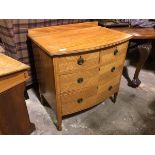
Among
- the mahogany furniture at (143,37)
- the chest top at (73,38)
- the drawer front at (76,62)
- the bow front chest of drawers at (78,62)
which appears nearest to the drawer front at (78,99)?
the bow front chest of drawers at (78,62)

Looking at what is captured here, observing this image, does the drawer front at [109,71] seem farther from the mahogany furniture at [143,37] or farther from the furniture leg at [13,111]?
the furniture leg at [13,111]

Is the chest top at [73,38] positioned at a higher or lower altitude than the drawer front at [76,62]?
higher

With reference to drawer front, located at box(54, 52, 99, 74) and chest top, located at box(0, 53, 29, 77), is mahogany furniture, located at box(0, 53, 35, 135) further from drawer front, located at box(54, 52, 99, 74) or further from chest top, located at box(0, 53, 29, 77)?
drawer front, located at box(54, 52, 99, 74)

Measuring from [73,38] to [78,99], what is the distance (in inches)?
18.7

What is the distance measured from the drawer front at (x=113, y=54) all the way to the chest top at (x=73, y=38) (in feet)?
0.18

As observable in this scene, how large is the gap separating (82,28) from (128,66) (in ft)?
3.98

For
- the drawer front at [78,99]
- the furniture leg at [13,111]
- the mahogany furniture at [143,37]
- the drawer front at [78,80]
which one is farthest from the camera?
the mahogany furniture at [143,37]

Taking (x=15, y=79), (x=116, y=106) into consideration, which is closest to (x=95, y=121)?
(x=116, y=106)

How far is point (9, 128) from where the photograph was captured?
1.20 metres

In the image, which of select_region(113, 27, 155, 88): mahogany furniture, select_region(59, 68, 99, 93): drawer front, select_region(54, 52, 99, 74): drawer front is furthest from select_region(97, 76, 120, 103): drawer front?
select_region(113, 27, 155, 88): mahogany furniture

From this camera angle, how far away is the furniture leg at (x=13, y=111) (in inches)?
42.8

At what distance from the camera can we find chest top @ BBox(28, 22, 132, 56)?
1.10 metres

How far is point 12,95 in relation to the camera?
1107 mm
